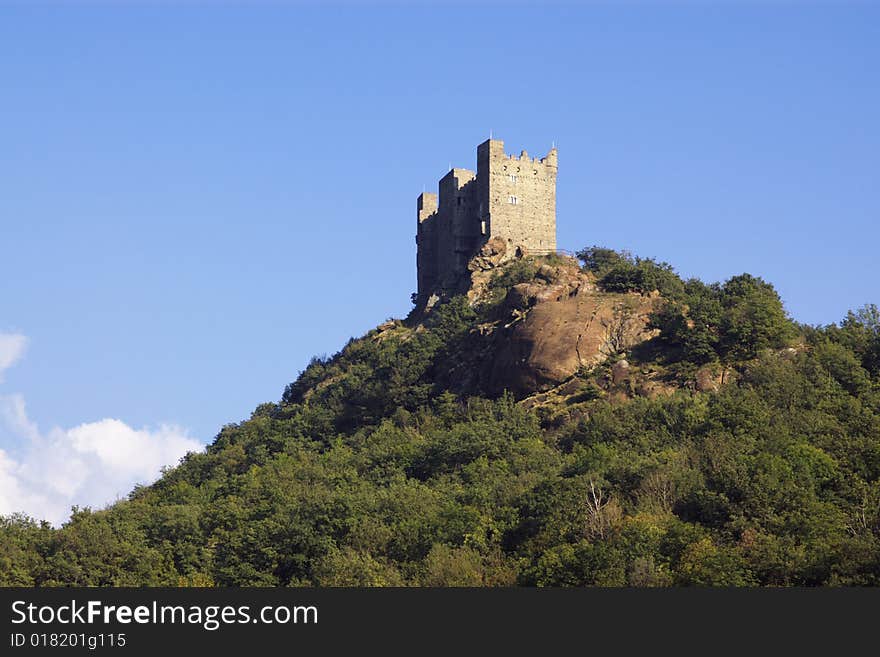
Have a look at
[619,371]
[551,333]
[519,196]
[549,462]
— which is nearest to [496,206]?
Result: [519,196]

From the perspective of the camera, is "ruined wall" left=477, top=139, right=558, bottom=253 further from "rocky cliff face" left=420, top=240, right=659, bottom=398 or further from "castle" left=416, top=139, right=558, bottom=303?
"rocky cliff face" left=420, top=240, right=659, bottom=398

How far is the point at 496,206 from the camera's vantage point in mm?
96562

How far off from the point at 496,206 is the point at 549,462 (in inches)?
1145

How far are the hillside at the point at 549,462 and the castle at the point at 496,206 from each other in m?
2.34

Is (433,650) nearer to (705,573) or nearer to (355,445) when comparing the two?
(705,573)

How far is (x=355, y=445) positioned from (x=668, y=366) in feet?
65.8

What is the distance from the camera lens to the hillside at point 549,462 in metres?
57.5

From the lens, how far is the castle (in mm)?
96625

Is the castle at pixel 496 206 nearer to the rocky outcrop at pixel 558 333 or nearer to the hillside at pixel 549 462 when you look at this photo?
the hillside at pixel 549 462

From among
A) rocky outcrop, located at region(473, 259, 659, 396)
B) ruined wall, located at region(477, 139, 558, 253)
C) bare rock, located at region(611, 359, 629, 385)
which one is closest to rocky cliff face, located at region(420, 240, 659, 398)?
rocky outcrop, located at region(473, 259, 659, 396)

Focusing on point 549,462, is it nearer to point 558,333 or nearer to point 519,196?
point 558,333

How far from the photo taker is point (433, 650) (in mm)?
42531

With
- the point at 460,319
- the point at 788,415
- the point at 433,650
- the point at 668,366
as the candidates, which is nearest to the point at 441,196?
the point at 460,319

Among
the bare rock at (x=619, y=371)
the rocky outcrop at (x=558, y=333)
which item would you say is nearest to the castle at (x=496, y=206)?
the rocky outcrop at (x=558, y=333)
